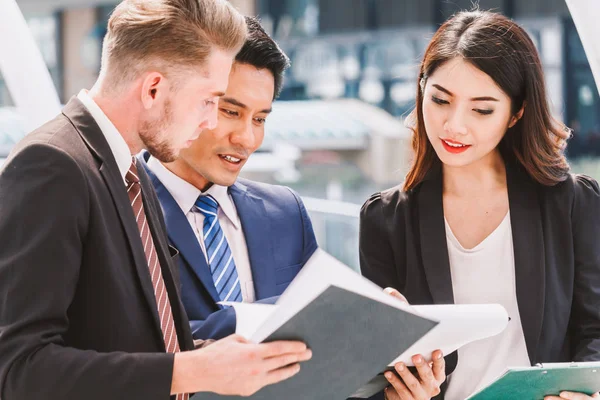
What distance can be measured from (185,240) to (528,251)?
3.01ft

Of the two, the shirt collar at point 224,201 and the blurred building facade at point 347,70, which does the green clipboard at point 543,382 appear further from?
the blurred building facade at point 347,70

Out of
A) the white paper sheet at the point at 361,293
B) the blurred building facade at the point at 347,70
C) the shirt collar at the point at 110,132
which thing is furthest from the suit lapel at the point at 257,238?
the blurred building facade at the point at 347,70

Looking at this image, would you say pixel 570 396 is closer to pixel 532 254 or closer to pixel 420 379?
pixel 420 379

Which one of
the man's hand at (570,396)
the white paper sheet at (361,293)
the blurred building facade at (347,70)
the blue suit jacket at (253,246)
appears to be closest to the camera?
the white paper sheet at (361,293)

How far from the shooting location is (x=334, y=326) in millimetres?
1521

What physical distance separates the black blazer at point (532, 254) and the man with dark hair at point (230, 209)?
0.89 feet

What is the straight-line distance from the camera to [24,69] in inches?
154

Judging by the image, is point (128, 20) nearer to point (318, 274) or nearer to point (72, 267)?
point (72, 267)

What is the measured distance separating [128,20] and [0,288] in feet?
1.96

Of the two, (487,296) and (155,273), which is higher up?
(155,273)

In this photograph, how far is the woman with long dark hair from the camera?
2.28 m

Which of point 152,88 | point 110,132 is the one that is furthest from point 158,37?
point 110,132

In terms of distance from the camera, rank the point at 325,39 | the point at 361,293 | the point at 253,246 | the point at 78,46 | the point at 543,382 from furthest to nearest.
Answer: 1. the point at 78,46
2. the point at 325,39
3. the point at 253,246
4. the point at 543,382
5. the point at 361,293

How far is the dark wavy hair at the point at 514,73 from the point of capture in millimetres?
2320
